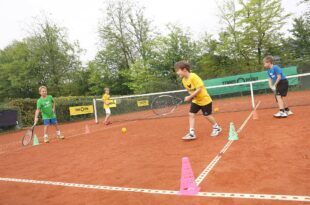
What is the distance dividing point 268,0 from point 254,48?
17.3 ft

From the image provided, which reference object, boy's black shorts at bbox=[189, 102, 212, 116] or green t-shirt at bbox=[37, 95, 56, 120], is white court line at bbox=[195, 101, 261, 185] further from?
green t-shirt at bbox=[37, 95, 56, 120]

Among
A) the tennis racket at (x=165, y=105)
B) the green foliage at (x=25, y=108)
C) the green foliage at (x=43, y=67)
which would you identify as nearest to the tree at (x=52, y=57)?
the green foliage at (x=43, y=67)

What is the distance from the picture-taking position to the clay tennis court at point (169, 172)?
3.39m

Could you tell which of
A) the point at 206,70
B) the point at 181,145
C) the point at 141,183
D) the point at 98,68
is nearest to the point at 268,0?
the point at 206,70

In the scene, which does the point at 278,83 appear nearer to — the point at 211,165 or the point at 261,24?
the point at 211,165

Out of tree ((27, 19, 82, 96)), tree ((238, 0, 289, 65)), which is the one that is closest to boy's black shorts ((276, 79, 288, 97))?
tree ((238, 0, 289, 65))

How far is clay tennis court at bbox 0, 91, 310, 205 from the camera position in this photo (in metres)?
3.39

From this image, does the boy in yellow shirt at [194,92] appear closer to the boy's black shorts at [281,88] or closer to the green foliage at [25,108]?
the boy's black shorts at [281,88]

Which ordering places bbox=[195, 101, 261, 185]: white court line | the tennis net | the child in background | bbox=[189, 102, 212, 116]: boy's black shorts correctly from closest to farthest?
1. bbox=[195, 101, 261, 185]: white court line
2. bbox=[189, 102, 212, 116]: boy's black shorts
3. the child in background
4. the tennis net

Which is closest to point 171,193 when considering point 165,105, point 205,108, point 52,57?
point 205,108

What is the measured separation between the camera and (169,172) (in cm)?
445

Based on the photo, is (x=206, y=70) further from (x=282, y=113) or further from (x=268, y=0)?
(x=282, y=113)

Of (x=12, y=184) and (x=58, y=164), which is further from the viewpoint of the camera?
(x=58, y=164)

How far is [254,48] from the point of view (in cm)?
3117
